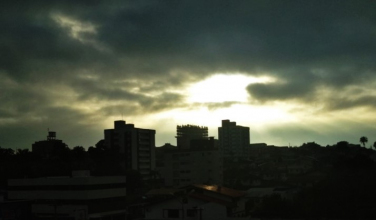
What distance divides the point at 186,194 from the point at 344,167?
87.6ft

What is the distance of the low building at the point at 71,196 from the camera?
63.0 m

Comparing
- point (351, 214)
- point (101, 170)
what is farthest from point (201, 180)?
point (351, 214)

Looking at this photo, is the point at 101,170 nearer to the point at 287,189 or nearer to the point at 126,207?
the point at 126,207

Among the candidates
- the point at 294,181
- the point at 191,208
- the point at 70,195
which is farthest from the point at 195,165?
the point at 191,208

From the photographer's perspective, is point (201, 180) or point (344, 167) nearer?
point (344, 167)

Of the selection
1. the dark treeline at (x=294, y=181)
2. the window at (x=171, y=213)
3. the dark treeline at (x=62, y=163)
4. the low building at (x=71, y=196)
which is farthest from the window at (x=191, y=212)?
the dark treeline at (x=62, y=163)

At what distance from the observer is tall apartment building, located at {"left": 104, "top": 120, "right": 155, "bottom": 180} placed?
136750mm

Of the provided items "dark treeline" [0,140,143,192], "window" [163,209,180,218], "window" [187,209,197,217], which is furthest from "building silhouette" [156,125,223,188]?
"window" [187,209,197,217]

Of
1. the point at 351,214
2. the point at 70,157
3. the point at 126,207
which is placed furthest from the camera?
the point at 70,157

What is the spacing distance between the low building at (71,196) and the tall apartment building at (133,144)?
66098 millimetres

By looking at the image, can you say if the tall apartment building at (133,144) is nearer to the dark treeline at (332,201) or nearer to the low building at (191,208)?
the low building at (191,208)

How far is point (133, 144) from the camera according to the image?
453 feet

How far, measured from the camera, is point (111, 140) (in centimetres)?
14012

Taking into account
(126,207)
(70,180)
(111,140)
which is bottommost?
(126,207)
